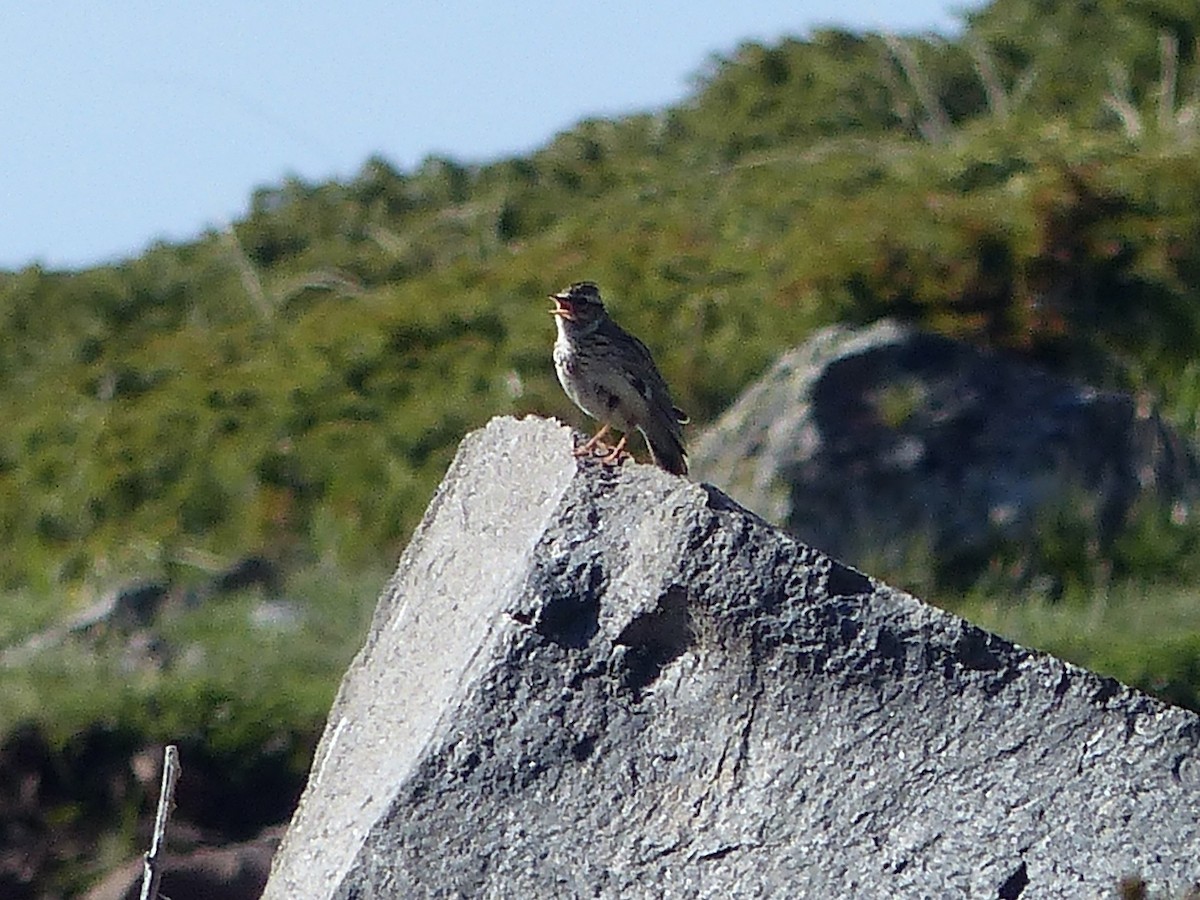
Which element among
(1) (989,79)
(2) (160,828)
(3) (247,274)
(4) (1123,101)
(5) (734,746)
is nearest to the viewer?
(2) (160,828)

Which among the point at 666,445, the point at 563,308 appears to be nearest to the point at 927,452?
the point at 563,308

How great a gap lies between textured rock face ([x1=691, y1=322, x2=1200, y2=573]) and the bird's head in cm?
455

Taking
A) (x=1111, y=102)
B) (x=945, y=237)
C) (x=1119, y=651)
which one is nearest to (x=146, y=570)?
(x=945, y=237)

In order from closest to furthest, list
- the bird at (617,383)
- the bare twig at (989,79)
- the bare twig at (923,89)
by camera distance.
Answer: the bird at (617,383) < the bare twig at (989,79) < the bare twig at (923,89)

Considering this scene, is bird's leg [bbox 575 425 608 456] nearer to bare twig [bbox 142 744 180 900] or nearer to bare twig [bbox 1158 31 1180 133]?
bare twig [bbox 142 744 180 900]

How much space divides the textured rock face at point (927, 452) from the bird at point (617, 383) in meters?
4.86

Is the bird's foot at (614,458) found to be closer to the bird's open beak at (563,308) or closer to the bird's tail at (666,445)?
the bird's tail at (666,445)

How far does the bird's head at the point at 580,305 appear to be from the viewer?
816cm

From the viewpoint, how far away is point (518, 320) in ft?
56.8

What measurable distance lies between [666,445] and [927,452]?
5.55 metres

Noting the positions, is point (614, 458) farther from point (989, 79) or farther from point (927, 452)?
point (989, 79)

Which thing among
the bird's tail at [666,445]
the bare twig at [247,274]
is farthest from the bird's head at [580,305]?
the bare twig at [247,274]

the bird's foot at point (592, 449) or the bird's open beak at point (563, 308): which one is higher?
the bird's foot at point (592, 449)

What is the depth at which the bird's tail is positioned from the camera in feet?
26.2
